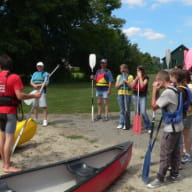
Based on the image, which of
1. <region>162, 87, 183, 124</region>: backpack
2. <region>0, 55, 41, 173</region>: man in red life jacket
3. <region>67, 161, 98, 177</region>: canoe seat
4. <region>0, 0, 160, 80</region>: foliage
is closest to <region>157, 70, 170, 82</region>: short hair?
<region>162, 87, 183, 124</region>: backpack

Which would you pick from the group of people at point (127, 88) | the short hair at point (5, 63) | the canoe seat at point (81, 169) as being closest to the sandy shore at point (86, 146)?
the canoe seat at point (81, 169)

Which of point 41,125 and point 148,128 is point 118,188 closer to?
point 148,128

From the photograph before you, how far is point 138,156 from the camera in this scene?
612 centimetres

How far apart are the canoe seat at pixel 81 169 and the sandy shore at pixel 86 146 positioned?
1.28 ft

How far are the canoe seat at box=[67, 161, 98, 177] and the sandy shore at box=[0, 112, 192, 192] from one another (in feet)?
1.28

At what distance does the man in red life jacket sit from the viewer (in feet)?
15.6

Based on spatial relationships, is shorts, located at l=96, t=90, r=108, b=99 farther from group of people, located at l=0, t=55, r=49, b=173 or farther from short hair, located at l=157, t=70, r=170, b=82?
short hair, located at l=157, t=70, r=170, b=82

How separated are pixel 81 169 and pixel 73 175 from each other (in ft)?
0.49

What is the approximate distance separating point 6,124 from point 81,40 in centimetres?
3061

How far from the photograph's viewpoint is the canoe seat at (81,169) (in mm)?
4566

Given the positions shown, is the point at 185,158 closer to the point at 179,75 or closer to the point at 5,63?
the point at 179,75

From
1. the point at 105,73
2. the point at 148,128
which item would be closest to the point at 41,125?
the point at 105,73

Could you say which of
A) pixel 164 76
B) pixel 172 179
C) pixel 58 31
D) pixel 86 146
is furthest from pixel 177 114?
pixel 58 31

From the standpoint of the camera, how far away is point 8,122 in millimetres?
4949
